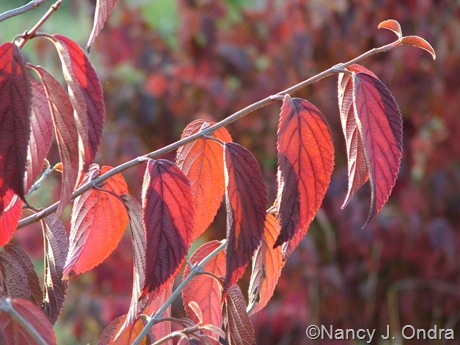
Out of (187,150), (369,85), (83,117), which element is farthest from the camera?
(187,150)

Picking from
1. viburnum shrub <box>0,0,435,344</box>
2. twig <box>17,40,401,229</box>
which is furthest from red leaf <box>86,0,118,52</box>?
twig <box>17,40,401,229</box>

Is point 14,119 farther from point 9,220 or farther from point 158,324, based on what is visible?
point 158,324

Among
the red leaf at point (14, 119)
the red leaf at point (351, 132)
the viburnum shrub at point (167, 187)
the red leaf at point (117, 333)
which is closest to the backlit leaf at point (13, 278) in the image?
the viburnum shrub at point (167, 187)

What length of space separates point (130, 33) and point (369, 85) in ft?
8.38

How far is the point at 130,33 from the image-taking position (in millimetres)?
3166

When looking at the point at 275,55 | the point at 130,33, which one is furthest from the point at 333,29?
the point at 130,33

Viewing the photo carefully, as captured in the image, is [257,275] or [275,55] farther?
[275,55]

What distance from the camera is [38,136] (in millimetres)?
698

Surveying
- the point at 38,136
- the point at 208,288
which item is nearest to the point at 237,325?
the point at 208,288

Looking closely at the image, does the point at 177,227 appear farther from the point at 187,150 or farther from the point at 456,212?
the point at 456,212

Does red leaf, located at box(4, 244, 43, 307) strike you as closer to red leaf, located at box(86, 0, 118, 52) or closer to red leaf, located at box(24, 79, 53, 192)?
red leaf, located at box(24, 79, 53, 192)

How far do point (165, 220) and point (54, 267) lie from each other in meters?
0.19

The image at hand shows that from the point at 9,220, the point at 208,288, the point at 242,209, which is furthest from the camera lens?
the point at 208,288

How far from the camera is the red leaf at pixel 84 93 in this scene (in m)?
0.61
